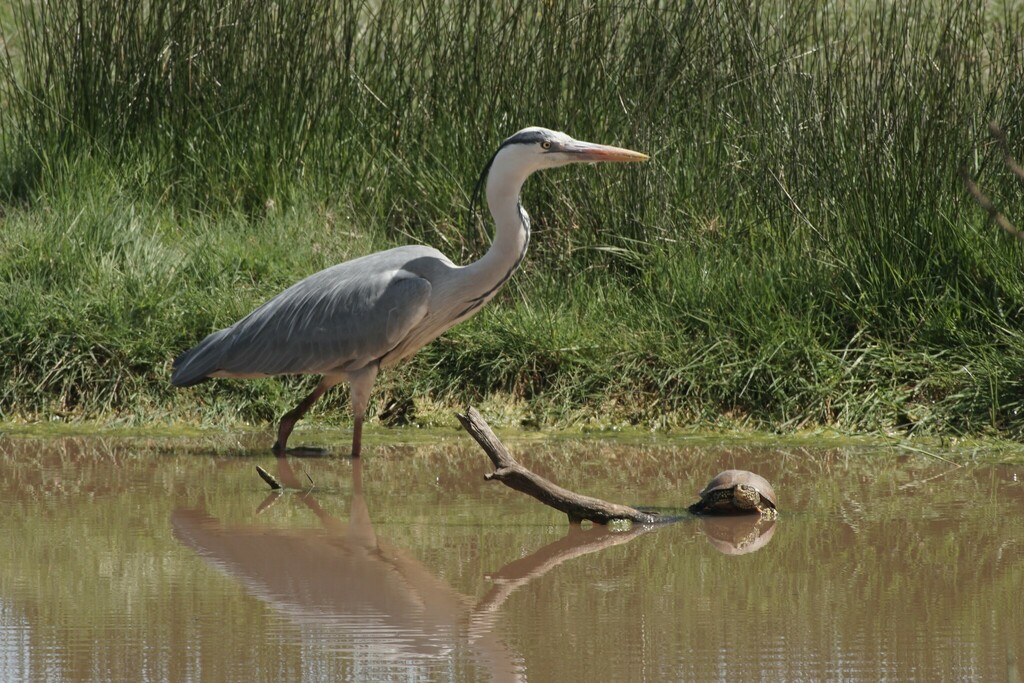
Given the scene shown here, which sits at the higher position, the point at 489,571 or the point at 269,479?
the point at 489,571

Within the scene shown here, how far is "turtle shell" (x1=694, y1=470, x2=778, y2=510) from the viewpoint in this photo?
15.8 feet

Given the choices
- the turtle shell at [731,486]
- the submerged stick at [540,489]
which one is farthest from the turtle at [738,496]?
the submerged stick at [540,489]

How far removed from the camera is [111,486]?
5.46 metres

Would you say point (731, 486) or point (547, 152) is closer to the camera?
point (731, 486)

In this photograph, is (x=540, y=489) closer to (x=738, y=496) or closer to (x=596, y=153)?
(x=738, y=496)

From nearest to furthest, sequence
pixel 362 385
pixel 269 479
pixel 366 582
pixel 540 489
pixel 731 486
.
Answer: pixel 366 582, pixel 540 489, pixel 731 486, pixel 269 479, pixel 362 385

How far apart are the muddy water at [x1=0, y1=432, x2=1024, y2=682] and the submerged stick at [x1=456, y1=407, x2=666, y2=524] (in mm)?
70

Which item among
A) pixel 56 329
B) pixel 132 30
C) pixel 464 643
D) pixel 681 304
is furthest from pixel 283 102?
pixel 464 643

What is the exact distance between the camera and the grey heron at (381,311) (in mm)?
6148

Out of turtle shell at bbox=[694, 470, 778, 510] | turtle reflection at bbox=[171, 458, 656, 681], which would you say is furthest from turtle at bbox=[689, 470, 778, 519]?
turtle reflection at bbox=[171, 458, 656, 681]

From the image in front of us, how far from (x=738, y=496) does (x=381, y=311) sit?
1.95 meters

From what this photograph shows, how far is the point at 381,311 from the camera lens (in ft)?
20.1

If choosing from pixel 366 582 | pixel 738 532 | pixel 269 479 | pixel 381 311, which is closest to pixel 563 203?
pixel 381 311

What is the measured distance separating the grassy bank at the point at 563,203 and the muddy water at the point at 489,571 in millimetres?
657
